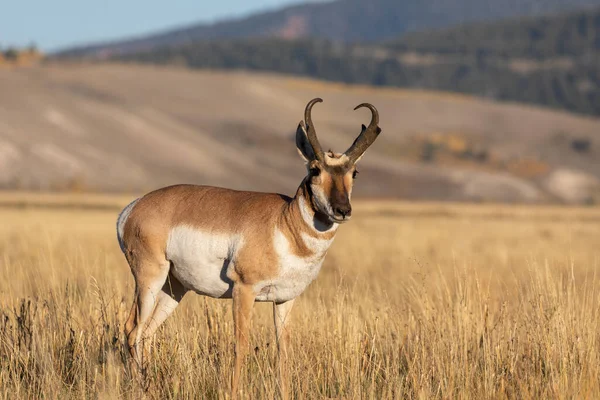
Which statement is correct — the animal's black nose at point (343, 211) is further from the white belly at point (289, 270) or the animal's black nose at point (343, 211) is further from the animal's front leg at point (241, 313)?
the animal's front leg at point (241, 313)

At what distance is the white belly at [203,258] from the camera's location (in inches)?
313

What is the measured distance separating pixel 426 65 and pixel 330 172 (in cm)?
18179

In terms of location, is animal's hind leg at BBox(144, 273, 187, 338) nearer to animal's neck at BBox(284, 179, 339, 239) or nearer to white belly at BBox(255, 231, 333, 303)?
white belly at BBox(255, 231, 333, 303)

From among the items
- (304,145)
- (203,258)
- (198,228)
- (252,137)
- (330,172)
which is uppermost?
(252,137)

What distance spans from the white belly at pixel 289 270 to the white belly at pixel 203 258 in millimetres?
325

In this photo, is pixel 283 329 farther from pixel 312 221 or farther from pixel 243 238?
pixel 312 221

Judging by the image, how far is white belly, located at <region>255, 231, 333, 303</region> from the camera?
7.78 meters

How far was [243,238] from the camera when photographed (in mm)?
7875

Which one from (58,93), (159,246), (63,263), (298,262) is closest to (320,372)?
(298,262)

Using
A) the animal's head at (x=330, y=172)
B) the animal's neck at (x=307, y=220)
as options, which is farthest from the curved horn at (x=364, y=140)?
the animal's neck at (x=307, y=220)

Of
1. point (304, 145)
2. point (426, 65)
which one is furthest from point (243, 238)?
point (426, 65)

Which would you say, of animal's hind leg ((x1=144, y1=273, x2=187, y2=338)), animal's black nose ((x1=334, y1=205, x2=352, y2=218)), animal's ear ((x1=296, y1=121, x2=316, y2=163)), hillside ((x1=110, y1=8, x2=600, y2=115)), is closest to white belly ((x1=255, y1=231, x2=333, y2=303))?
animal's black nose ((x1=334, y1=205, x2=352, y2=218))

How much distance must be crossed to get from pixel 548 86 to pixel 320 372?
177960mm

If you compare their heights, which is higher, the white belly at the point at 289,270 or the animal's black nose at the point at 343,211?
the animal's black nose at the point at 343,211
